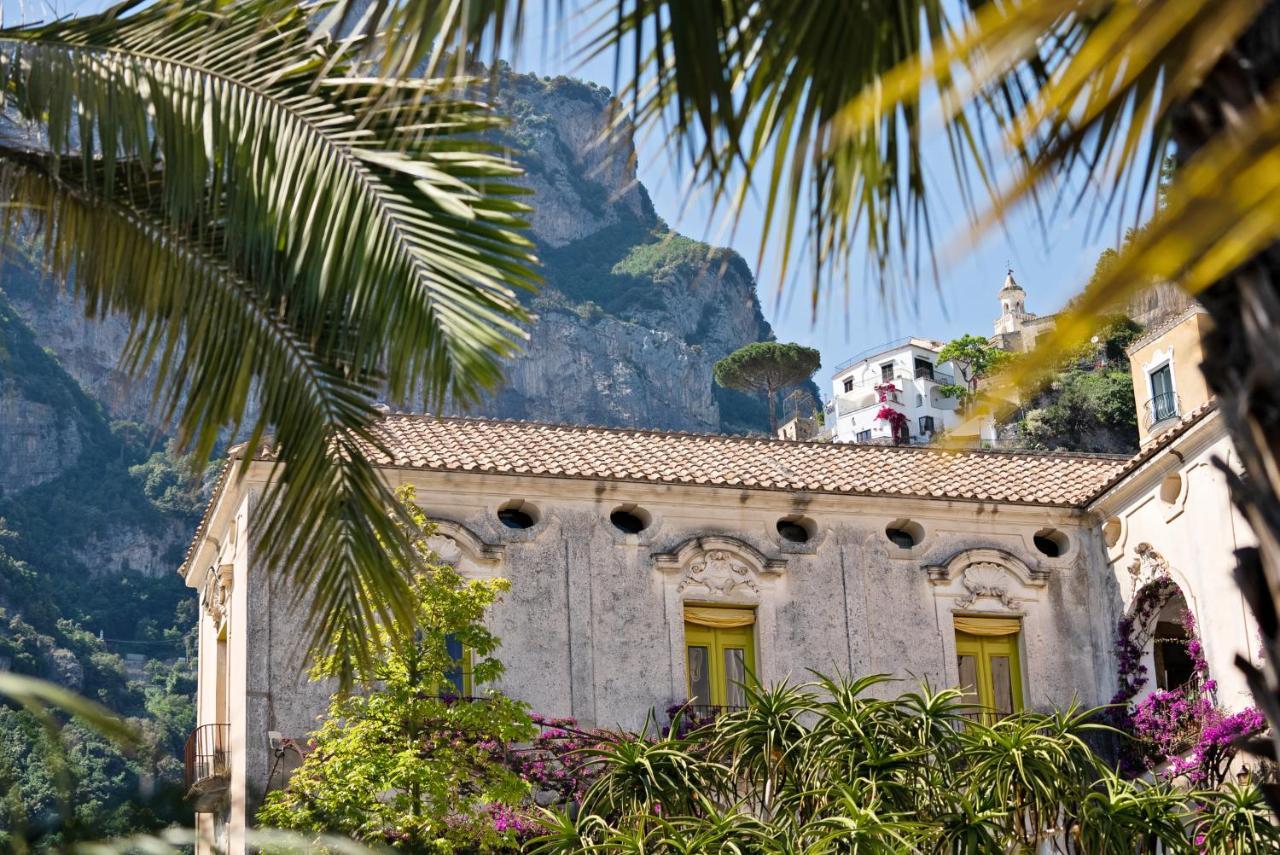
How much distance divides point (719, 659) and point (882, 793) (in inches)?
288

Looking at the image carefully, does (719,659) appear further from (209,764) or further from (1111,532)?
(209,764)

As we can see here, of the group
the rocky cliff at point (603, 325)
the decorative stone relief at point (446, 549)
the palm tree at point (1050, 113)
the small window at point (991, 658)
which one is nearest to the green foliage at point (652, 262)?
the rocky cliff at point (603, 325)

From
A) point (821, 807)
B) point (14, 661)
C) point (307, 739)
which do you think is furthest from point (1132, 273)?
point (14, 661)

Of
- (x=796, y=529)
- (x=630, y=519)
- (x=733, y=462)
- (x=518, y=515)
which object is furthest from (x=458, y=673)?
(x=796, y=529)

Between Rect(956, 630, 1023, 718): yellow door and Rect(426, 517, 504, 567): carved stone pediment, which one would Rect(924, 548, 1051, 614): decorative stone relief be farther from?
Rect(426, 517, 504, 567): carved stone pediment

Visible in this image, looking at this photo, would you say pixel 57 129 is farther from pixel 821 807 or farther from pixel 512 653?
pixel 512 653

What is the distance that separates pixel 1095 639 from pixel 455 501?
352 inches

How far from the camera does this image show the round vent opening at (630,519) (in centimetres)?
2580

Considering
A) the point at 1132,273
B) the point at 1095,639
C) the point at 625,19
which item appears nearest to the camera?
the point at 1132,273

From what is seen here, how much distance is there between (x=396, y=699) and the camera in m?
20.0

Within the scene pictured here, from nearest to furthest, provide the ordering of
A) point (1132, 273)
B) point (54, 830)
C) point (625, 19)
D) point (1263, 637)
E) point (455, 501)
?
point (1132, 273)
point (1263, 637)
point (625, 19)
point (54, 830)
point (455, 501)

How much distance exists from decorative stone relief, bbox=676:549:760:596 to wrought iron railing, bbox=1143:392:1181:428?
305 inches

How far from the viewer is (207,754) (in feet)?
83.1

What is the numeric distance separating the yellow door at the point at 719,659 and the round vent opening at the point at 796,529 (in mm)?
1277
